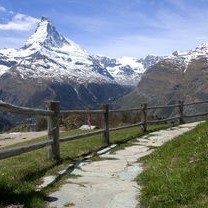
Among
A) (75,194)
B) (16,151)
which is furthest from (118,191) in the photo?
(16,151)

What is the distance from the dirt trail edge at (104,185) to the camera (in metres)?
9.48

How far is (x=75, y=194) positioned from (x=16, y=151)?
2061 mm

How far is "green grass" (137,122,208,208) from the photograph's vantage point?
8828mm

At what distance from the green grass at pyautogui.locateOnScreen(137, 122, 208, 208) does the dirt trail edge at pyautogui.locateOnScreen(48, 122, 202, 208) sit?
326 millimetres

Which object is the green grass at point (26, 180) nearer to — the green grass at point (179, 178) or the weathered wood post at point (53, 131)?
the weathered wood post at point (53, 131)

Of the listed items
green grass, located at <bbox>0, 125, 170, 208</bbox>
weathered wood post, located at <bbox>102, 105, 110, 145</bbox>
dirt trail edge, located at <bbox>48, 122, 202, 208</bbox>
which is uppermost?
weathered wood post, located at <bbox>102, 105, 110, 145</bbox>

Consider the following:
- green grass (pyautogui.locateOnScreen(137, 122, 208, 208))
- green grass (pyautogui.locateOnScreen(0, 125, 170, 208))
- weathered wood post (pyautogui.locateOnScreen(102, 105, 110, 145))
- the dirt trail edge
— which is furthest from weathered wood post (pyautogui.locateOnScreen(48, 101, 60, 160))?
Result: weathered wood post (pyautogui.locateOnScreen(102, 105, 110, 145))

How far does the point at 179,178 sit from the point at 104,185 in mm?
1907

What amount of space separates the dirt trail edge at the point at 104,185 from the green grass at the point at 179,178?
33cm

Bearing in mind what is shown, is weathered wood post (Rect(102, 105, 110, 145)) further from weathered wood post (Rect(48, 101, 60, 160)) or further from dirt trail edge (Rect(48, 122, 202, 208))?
weathered wood post (Rect(48, 101, 60, 160))

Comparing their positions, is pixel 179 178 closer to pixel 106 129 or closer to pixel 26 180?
pixel 26 180

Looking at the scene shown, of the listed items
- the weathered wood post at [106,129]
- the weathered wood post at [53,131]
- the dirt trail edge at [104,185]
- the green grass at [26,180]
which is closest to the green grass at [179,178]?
the dirt trail edge at [104,185]

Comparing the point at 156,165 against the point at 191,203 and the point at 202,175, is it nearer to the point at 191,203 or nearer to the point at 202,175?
the point at 202,175

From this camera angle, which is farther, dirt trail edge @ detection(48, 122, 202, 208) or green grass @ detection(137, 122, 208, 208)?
dirt trail edge @ detection(48, 122, 202, 208)
